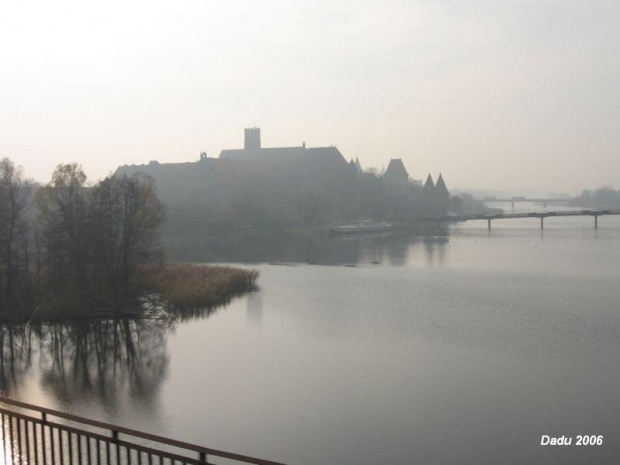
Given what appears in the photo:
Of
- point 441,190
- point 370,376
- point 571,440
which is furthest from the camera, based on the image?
point 441,190

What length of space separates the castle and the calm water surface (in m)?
45.2

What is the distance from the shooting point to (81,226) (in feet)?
77.0

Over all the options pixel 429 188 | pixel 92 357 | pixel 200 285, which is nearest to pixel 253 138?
pixel 429 188

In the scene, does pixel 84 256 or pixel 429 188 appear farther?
pixel 429 188

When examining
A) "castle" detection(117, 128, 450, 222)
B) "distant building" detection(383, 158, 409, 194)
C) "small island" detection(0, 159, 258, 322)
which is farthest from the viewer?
"distant building" detection(383, 158, 409, 194)

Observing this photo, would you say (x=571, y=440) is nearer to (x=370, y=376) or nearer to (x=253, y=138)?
(x=370, y=376)

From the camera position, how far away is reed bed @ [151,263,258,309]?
23.7 meters

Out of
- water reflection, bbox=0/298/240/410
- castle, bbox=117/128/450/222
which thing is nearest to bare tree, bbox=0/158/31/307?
water reflection, bbox=0/298/240/410

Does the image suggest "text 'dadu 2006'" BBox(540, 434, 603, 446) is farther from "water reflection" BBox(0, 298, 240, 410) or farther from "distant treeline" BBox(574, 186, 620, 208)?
"distant treeline" BBox(574, 186, 620, 208)

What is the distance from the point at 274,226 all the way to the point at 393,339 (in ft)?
160

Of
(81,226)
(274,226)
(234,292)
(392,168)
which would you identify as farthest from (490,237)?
(392,168)

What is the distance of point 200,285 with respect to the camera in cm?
2559

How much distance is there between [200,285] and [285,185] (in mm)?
66173

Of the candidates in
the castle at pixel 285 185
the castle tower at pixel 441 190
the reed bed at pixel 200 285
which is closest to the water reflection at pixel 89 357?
the reed bed at pixel 200 285
